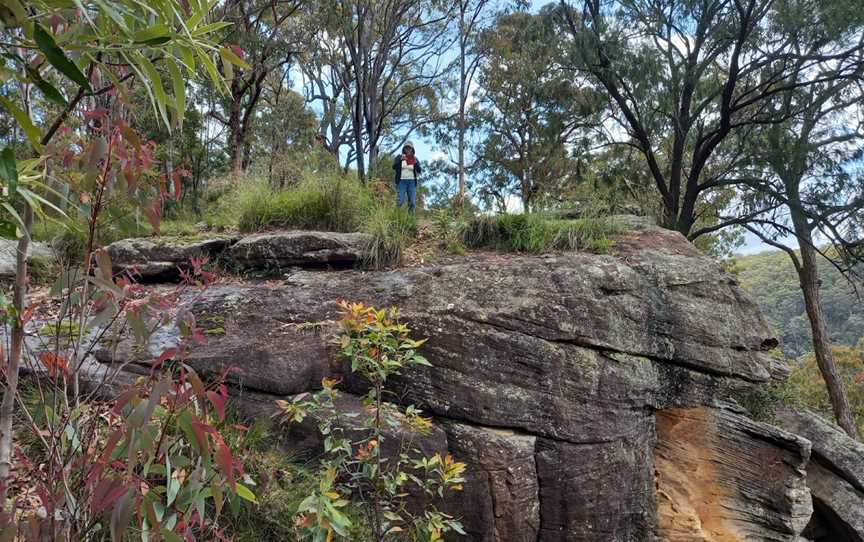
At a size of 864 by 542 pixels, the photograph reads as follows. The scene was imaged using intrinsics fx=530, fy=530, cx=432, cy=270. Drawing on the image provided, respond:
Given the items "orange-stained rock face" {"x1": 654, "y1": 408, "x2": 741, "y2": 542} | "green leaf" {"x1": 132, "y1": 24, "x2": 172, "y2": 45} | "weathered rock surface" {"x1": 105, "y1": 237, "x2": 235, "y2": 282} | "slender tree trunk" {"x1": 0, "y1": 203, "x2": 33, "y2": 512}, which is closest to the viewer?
"green leaf" {"x1": 132, "y1": 24, "x2": 172, "y2": 45}

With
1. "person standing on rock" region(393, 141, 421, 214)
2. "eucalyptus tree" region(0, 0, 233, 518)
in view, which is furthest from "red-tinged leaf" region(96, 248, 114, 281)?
"person standing on rock" region(393, 141, 421, 214)

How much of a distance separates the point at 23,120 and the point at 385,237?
5116 millimetres

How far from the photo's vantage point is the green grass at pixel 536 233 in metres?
6.32

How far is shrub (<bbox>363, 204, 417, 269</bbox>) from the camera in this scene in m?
5.96

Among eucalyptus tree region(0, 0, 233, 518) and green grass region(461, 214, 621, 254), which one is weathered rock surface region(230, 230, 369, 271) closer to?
green grass region(461, 214, 621, 254)

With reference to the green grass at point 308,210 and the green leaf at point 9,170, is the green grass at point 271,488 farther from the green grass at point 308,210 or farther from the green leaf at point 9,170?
the green grass at point 308,210

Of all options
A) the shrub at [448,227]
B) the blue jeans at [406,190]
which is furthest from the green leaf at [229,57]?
the blue jeans at [406,190]

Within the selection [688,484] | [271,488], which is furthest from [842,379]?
[271,488]

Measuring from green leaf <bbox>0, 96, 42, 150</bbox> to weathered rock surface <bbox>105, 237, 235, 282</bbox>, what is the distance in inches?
201

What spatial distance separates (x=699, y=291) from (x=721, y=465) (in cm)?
183

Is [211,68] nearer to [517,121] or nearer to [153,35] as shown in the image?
[153,35]

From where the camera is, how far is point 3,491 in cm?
123

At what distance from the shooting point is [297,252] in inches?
236

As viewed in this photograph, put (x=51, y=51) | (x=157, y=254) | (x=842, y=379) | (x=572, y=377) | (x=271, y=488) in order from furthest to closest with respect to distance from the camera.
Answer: (x=842, y=379), (x=157, y=254), (x=572, y=377), (x=271, y=488), (x=51, y=51)
